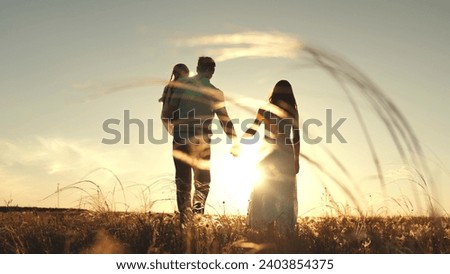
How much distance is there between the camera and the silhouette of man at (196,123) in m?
8.90

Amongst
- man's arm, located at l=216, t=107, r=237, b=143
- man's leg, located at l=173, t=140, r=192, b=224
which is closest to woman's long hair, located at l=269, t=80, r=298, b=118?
man's arm, located at l=216, t=107, r=237, b=143

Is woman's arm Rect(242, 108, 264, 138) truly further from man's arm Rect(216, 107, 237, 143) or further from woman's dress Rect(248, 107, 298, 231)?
man's arm Rect(216, 107, 237, 143)

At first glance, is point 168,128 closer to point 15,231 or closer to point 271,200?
point 271,200

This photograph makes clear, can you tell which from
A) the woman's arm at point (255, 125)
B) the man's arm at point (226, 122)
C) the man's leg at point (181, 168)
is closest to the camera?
the woman's arm at point (255, 125)

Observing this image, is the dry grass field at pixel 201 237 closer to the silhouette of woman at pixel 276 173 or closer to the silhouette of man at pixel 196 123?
the silhouette of woman at pixel 276 173

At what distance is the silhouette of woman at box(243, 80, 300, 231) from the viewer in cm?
876

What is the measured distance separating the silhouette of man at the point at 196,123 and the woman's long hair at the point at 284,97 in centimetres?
81

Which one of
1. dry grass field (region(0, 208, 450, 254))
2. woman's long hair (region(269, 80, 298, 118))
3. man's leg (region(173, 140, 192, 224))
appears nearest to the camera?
dry grass field (region(0, 208, 450, 254))

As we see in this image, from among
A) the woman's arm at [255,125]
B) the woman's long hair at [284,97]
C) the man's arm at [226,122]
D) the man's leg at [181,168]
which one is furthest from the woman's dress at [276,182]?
the man's leg at [181,168]

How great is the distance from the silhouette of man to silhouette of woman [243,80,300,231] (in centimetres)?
59

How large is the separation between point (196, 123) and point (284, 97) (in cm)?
137

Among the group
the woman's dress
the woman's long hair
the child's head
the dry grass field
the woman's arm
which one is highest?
the child's head

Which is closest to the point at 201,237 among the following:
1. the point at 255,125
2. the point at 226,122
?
the point at 255,125

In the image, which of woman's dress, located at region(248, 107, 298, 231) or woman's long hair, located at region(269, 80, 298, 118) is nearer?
woman's long hair, located at region(269, 80, 298, 118)
